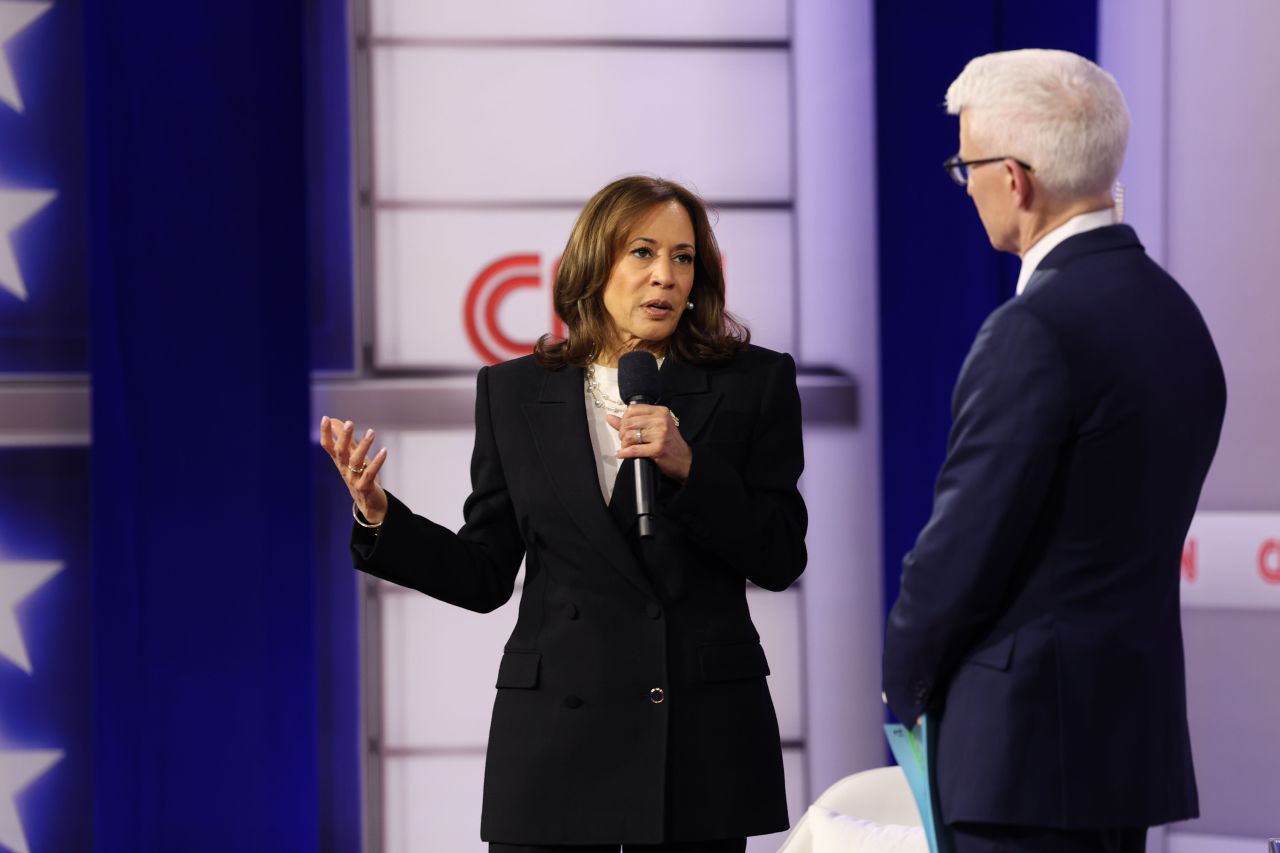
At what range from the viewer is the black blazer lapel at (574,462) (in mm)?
1952

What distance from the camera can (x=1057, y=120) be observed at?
1491 millimetres

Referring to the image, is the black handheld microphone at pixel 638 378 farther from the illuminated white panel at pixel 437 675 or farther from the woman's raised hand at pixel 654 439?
the illuminated white panel at pixel 437 675


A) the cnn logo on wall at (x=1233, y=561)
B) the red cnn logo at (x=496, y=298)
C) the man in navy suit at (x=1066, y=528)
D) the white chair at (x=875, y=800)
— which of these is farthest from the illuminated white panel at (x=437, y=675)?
the man in navy suit at (x=1066, y=528)

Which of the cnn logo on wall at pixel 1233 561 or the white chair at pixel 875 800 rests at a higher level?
the cnn logo on wall at pixel 1233 561

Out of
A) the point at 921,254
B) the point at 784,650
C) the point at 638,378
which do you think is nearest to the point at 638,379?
the point at 638,378

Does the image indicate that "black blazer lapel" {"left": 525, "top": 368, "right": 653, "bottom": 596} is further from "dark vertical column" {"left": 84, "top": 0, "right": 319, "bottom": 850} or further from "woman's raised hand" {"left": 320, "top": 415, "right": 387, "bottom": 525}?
"dark vertical column" {"left": 84, "top": 0, "right": 319, "bottom": 850}

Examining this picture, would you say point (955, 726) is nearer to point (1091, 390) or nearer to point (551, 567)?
point (1091, 390)

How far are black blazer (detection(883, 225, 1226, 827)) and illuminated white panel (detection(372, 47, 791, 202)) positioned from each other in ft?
6.98

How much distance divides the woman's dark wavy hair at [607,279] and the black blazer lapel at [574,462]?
0.06 metres

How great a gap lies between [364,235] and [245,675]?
1157 mm

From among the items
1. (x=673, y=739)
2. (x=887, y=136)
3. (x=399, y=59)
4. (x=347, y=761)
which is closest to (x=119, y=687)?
(x=347, y=761)

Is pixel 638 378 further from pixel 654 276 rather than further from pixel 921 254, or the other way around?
pixel 921 254

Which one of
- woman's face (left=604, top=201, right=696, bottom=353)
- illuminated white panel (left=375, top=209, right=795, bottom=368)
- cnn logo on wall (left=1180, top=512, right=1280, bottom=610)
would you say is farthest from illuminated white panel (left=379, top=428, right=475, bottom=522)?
cnn logo on wall (left=1180, top=512, right=1280, bottom=610)

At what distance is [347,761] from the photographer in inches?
138
